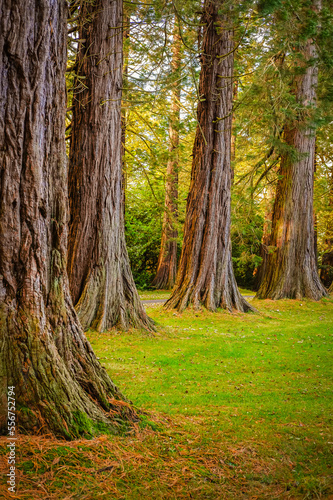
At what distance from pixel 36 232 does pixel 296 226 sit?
12.3 m

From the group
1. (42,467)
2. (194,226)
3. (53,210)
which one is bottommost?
(42,467)

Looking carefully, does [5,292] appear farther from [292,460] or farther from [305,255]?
[305,255]

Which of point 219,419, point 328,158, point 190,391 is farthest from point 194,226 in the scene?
point 328,158

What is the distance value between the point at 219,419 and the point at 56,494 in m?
2.06

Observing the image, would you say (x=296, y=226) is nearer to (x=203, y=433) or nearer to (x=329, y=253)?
(x=329, y=253)

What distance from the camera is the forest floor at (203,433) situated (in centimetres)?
277

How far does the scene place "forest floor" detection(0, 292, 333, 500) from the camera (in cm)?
277

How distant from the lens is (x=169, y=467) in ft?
10.1

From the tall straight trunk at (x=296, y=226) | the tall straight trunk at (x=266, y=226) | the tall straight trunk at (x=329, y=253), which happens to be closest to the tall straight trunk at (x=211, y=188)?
the tall straight trunk at (x=296, y=226)

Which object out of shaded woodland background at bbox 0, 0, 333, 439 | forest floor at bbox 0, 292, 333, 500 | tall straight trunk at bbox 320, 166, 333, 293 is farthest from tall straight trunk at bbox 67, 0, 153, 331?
tall straight trunk at bbox 320, 166, 333, 293

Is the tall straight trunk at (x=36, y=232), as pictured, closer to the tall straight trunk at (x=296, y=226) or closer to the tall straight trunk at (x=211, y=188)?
the tall straight trunk at (x=211, y=188)

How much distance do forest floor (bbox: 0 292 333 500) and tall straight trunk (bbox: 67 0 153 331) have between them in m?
0.76

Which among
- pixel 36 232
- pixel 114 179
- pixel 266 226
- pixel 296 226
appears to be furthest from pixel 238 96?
pixel 36 232

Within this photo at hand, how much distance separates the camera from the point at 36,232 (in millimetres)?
3176
